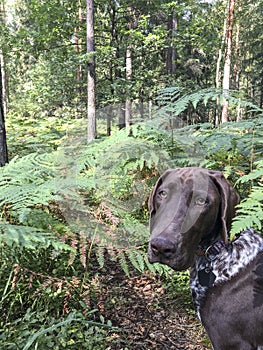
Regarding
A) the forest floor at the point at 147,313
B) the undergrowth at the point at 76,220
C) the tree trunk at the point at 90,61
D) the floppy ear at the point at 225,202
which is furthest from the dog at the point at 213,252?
the tree trunk at the point at 90,61

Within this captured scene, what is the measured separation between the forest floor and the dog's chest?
0.99 metres

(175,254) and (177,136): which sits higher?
(177,136)

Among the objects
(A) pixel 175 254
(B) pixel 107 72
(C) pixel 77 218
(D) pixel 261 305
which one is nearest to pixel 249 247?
(D) pixel 261 305

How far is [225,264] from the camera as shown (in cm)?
222

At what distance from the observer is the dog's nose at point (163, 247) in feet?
6.19

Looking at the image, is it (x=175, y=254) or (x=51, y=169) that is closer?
(x=175, y=254)

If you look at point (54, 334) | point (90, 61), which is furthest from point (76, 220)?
point (90, 61)

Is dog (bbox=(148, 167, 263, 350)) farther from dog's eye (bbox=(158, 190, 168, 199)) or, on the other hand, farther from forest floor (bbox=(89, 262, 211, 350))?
forest floor (bbox=(89, 262, 211, 350))

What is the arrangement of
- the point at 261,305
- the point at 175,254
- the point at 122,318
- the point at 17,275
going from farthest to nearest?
the point at 122,318 < the point at 17,275 < the point at 261,305 < the point at 175,254

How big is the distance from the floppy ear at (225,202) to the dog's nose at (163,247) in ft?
1.59

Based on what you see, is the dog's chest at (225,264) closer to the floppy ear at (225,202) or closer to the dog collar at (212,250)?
the dog collar at (212,250)

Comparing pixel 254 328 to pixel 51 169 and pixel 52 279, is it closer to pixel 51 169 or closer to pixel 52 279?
pixel 52 279

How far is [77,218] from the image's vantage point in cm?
299

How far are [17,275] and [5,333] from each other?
0.54 metres
